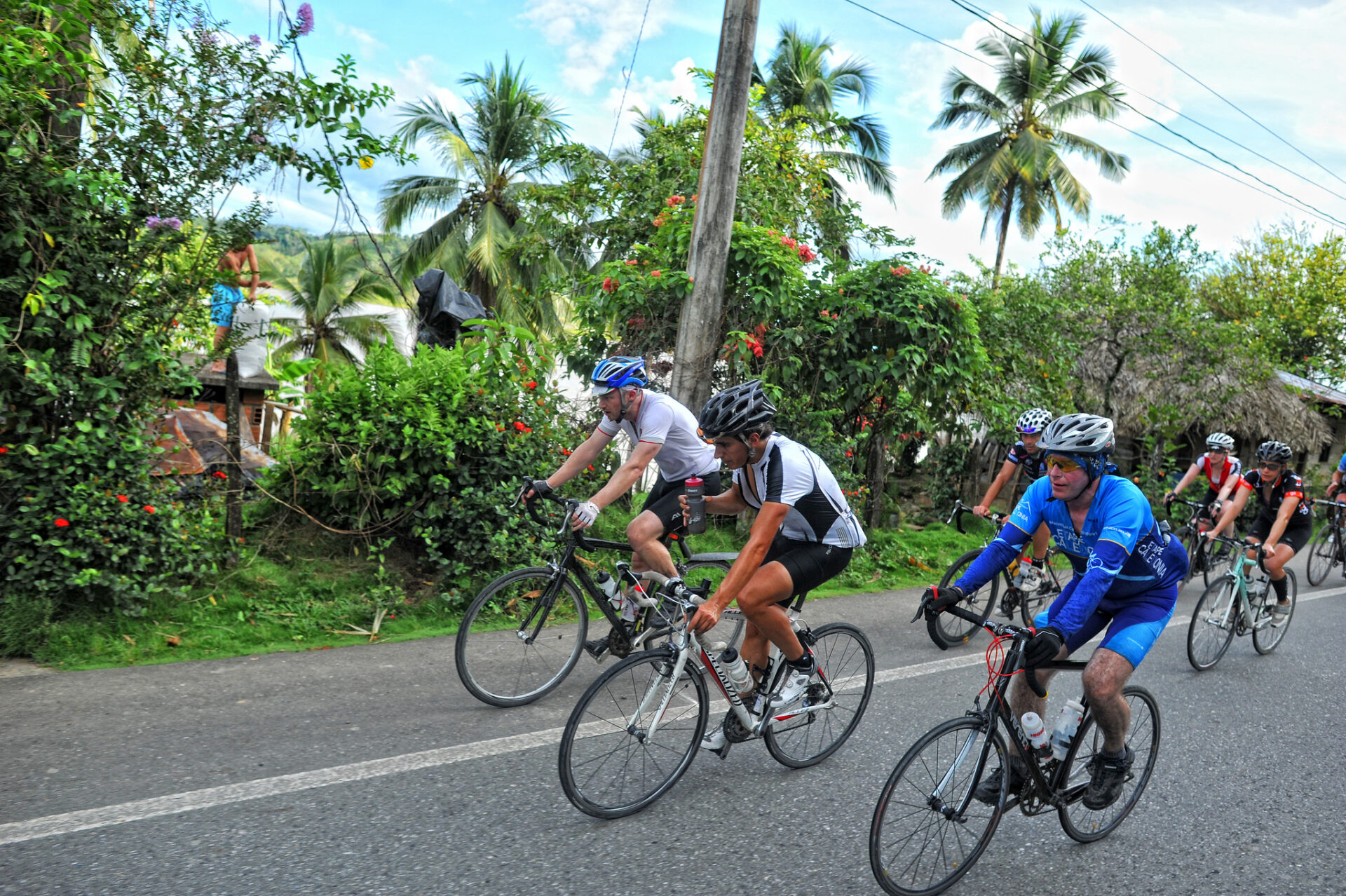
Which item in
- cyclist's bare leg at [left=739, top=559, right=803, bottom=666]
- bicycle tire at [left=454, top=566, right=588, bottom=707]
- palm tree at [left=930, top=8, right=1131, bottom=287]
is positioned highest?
palm tree at [left=930, top=8, right=1131, bottom=287]

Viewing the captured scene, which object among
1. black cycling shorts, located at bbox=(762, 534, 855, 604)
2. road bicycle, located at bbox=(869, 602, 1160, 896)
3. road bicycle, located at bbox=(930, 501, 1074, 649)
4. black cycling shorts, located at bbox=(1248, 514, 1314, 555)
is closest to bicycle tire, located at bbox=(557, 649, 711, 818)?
black cycling shorts, located at bbox=(762, 534, 855, 604)

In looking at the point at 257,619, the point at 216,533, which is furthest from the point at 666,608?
the point at 216,533

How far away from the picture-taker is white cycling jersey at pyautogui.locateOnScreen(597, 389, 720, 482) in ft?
17.3

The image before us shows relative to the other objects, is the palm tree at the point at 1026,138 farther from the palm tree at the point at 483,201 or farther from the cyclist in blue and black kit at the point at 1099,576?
the cyclist in blue and black kit at the point at 1099,576

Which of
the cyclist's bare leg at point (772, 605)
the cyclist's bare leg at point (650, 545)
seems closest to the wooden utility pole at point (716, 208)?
the cyclist's bare leg at point (650, 545)

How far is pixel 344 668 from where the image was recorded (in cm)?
531

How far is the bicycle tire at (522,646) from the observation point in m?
4.91

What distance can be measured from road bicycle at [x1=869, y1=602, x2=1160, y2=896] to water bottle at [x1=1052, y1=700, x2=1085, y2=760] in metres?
0.02

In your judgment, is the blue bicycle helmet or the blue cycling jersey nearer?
the blue cycling jersey

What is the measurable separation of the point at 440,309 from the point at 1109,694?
25.3 feet

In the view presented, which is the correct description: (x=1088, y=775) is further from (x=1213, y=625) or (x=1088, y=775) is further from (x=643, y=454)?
(x=1213, y=625)

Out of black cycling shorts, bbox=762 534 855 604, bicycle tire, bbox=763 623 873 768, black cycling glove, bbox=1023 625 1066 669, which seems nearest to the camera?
black cycling glove, bbox=1023 625 1066 669

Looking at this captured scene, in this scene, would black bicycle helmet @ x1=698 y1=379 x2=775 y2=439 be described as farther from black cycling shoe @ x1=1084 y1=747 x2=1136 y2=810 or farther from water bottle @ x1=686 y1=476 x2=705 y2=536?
black cycling shoe @ x1=1084 y1=747 x2=1136 y2=810

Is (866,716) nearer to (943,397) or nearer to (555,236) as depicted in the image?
(943,397)
